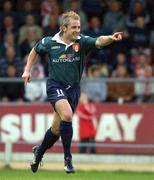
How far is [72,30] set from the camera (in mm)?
12070

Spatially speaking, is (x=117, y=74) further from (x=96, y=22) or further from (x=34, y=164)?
(x=34, y=164)

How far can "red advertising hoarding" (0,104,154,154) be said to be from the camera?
60.1ft

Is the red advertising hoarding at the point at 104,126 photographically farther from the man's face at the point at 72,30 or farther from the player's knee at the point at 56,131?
the man's face at the point at 72,30

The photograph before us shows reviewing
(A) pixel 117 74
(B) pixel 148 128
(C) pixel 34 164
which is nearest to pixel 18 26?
(A) pixel 117 74

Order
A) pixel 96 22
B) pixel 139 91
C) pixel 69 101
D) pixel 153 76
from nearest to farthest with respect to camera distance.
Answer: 1. pixel 69 101
2. pixel 139 91
3. pixel 153 76
4. pixel 96 22

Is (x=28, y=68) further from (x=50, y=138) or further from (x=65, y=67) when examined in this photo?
(x=50, y=138)

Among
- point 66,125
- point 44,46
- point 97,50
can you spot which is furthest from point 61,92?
point 97,50

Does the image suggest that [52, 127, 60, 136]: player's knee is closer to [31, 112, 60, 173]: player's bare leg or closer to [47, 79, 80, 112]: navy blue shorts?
[31, 112, 60, 173]: player's bare leg

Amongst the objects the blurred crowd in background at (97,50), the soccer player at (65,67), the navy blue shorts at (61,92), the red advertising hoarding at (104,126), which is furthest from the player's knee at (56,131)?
the red advertising hoarding at (104,126)

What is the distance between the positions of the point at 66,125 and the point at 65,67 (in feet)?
2.80

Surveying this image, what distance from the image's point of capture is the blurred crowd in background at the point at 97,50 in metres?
18.2

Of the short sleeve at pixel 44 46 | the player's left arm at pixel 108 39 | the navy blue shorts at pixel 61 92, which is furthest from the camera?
the short sleeve at pixel 44 46

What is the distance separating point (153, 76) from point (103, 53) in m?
1.53

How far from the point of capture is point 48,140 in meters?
12.4
